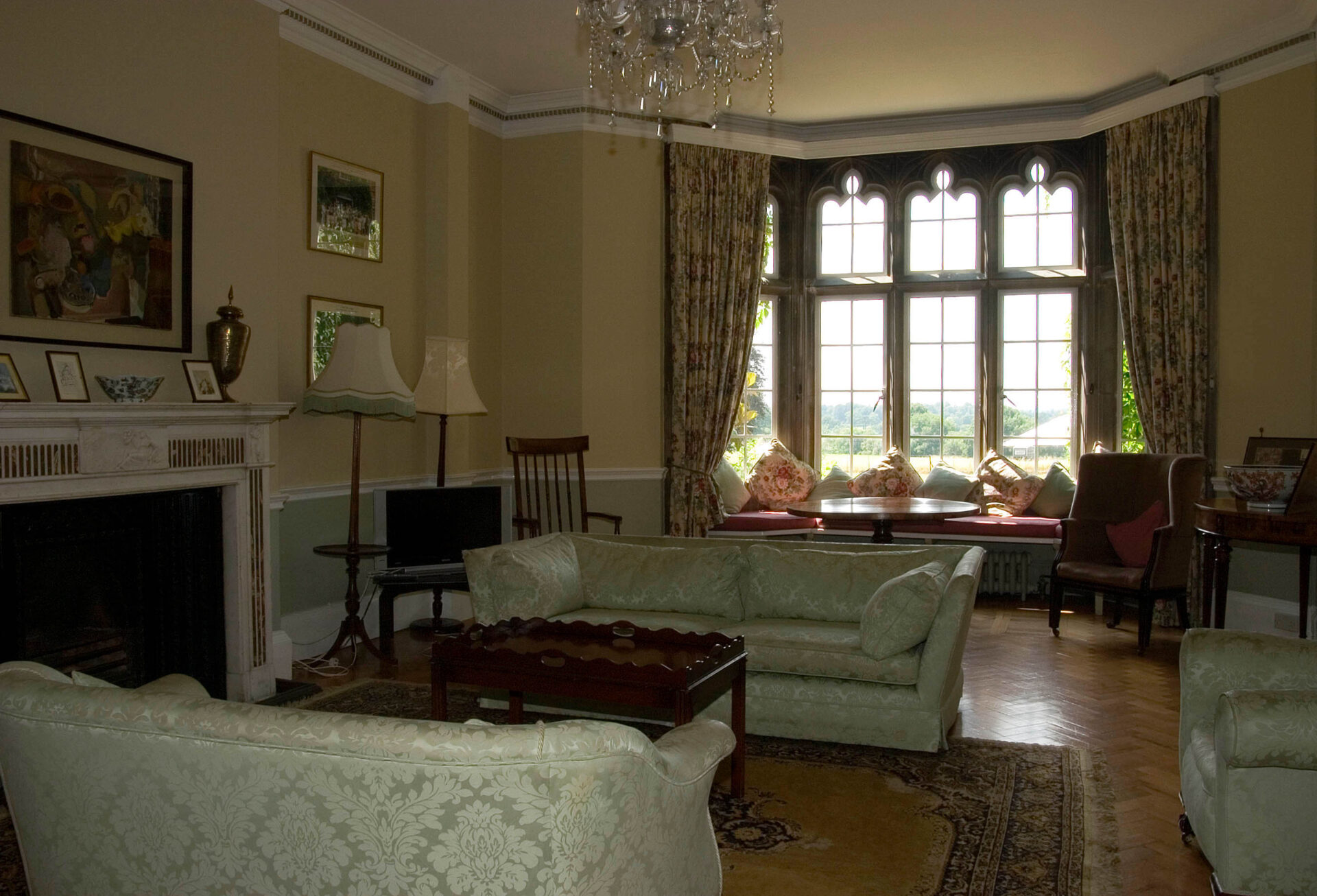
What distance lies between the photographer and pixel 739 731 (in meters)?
3.42

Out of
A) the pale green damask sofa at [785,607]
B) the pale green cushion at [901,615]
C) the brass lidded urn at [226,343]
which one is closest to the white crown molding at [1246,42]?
the pale green damask sofa at [785,607]

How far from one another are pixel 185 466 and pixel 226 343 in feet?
1.89

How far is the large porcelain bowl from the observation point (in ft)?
15.4

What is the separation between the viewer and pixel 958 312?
7.61m

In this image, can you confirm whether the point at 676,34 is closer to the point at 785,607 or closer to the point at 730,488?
the point at 785,607

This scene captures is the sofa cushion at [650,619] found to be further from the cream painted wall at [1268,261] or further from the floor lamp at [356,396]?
Answer: the cream painted wall at [1268,261]

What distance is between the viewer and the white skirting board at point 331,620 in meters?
5.34

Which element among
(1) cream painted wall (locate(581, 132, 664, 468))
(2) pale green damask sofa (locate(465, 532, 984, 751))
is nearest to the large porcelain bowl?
(2) pale green damask sofa (locate(465, 532, 984, 751))

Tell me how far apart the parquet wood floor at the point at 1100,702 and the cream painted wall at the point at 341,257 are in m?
1.09

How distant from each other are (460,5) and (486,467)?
9.41 ft

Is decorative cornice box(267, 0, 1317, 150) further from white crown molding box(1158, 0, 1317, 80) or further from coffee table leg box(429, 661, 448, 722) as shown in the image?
coffee table leg box(429, 661, 448, 722)

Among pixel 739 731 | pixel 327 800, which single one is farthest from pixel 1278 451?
pixel 327 800

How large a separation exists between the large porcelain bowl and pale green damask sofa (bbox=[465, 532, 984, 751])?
5.18 feet

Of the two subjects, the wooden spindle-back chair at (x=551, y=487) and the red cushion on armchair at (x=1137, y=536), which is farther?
the wooden spindle-back chair at (x=551, y=487)
